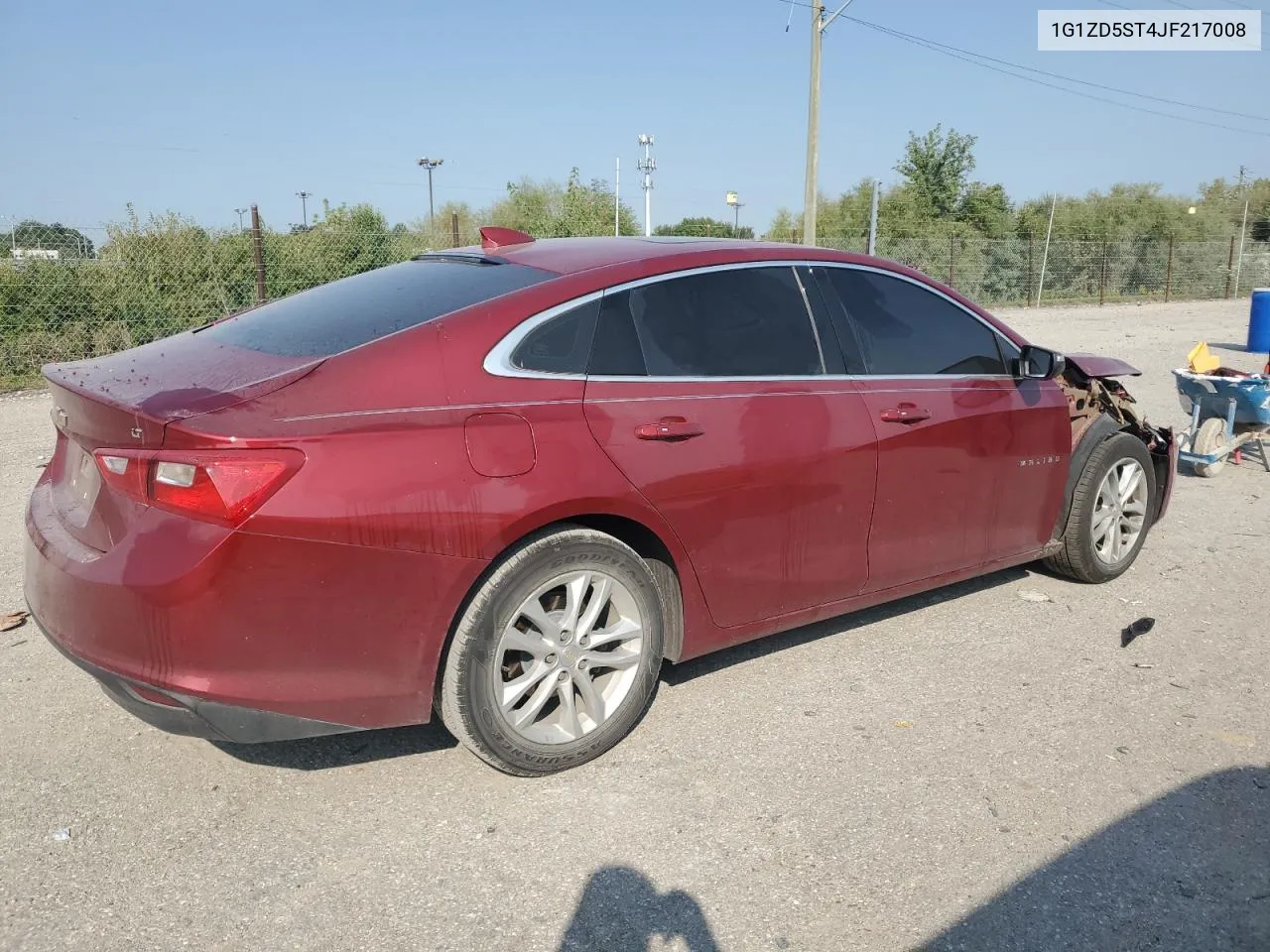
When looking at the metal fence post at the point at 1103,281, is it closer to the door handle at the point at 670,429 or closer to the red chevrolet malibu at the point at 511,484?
the red chevrolet malibu at the point at 511,484

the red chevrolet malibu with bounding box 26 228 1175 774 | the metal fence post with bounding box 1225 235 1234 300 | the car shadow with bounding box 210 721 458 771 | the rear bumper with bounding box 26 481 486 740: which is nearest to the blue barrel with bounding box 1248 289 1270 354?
the red chevrolet malibu with bounding box 26 228 1175 774

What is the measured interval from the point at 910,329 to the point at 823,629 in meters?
1.35

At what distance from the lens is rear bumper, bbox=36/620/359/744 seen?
2670 mm

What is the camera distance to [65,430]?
3195 mm

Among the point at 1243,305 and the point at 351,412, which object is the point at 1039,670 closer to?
the point at 351,412

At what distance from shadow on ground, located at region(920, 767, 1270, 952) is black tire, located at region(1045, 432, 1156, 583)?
187cm

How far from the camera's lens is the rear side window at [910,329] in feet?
13.2

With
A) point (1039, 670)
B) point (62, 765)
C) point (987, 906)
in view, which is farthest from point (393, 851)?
point (1039, 670)

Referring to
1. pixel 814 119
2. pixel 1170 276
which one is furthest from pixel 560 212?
pixel 1170 276

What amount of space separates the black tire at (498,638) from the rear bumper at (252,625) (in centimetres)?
9

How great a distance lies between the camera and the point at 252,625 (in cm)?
264

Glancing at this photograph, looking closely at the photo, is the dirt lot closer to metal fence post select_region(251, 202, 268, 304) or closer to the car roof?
the car roof

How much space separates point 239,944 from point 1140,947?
7.17 ft

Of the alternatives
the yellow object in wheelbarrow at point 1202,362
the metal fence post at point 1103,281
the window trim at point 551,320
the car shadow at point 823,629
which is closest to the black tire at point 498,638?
the window trim at point 551,320
